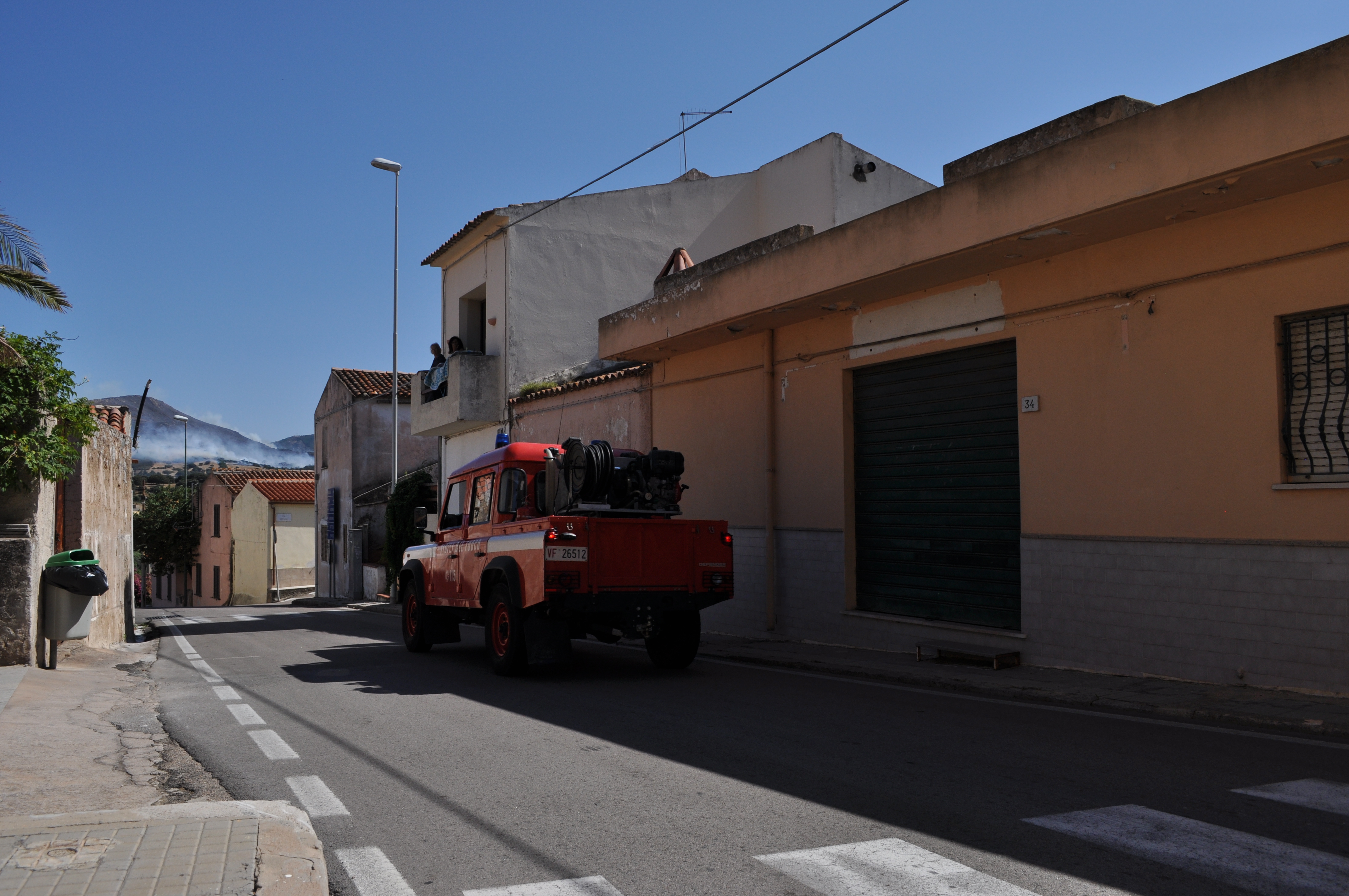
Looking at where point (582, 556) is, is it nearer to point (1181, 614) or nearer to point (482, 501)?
point (482, 501)

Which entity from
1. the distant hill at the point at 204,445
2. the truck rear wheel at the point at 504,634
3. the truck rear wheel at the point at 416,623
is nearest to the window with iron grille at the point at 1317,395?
the truck rear wheel at the point at 504,634

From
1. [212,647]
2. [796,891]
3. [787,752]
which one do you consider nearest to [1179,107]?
[787,752]

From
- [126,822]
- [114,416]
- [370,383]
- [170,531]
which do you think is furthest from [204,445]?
[126,822]

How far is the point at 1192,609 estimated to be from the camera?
9.41 metres

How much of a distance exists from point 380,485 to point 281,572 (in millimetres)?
12200

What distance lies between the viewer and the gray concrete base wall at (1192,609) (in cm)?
849

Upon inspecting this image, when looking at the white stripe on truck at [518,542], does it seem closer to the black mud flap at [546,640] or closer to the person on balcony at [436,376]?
the black mud flap at [546,640]

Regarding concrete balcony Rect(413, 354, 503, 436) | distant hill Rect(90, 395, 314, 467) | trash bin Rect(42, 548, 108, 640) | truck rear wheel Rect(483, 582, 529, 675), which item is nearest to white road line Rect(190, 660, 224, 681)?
trash bin Rect(42, 548, 108, 640)

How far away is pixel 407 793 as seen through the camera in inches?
225

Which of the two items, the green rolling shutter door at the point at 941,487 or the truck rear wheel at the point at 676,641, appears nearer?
the truck rear wheel at the point at 676,641

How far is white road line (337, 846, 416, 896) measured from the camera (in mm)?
4121

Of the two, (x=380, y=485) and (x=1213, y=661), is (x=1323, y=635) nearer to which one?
(x=1213, y=661)

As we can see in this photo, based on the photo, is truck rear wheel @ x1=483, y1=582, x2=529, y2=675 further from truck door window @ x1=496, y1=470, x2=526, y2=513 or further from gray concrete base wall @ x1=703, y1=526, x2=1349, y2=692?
gray concrete base wall @ x1=703, y1=526, x2=1349, y2=692

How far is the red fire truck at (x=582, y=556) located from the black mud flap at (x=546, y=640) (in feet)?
0.04
